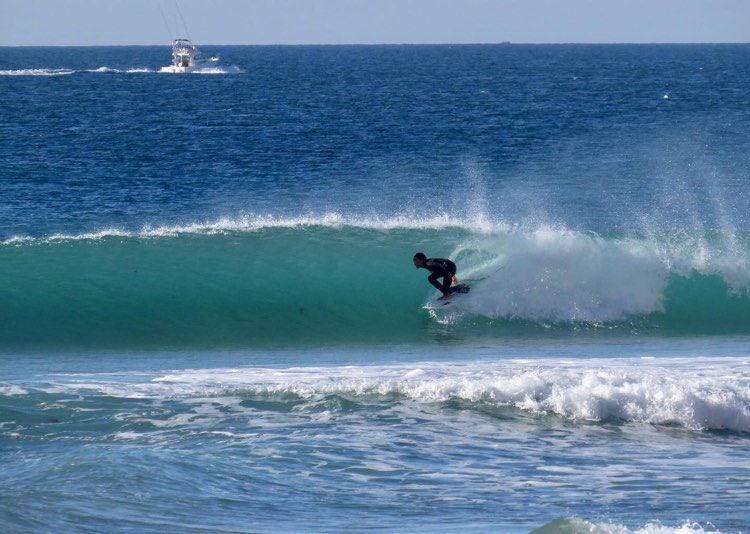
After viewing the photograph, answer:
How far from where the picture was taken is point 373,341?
1700 centimetres

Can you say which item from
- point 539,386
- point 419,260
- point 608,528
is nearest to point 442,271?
point 419,260

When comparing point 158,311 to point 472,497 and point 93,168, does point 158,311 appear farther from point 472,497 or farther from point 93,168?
point 93,168

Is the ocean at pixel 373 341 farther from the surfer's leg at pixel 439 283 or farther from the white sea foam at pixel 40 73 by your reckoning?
the white sea foam at pixel 40 73

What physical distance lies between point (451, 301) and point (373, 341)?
1.39 meters

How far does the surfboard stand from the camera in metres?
17.2

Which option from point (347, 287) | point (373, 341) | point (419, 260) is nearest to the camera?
point (419, 260)

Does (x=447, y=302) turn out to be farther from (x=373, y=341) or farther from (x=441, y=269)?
(x=373, y=341)

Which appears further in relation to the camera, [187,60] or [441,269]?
[187,60]

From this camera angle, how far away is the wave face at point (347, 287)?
680 inches

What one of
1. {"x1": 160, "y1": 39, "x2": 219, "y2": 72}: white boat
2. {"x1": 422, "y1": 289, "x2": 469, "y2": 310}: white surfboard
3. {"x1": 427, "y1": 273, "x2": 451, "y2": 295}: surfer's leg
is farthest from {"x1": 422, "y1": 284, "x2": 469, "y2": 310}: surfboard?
{"x1": 160, "y1": 39, "x2": 219, "y2": 72}: white boat

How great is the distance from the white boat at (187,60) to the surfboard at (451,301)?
88891 mm

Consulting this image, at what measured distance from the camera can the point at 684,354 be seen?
1532cm

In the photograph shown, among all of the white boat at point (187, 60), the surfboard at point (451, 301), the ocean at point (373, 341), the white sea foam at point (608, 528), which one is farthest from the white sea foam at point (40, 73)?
the white sea foam at point (608, 528)

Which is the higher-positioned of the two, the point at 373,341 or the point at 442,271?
the point at 442,271
